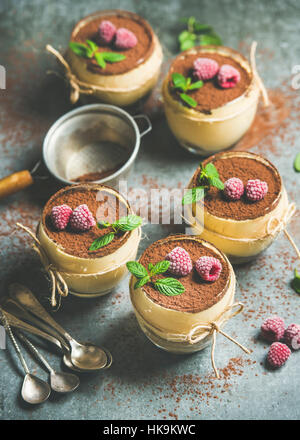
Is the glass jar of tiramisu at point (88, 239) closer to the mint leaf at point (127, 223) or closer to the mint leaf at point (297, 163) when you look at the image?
the mint leaf at point (127, 223)

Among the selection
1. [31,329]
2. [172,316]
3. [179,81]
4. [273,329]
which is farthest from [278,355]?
[179,81]

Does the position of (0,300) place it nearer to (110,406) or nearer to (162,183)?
(110,406)

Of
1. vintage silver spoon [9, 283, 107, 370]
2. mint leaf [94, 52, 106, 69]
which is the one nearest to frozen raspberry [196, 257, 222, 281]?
vintage silver spoon [9, 283, 107, 370]

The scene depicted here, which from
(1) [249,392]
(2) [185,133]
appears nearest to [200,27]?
(2) [185,133]

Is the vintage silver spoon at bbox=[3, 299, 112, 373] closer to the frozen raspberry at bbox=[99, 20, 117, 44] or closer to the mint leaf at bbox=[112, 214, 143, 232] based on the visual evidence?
the mint leaf at bbox=[112, 214, 143, 232]

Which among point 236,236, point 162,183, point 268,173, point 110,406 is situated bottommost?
point 110,406

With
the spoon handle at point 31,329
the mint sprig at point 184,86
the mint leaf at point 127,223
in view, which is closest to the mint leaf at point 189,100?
the mint sprig at point 184,86
